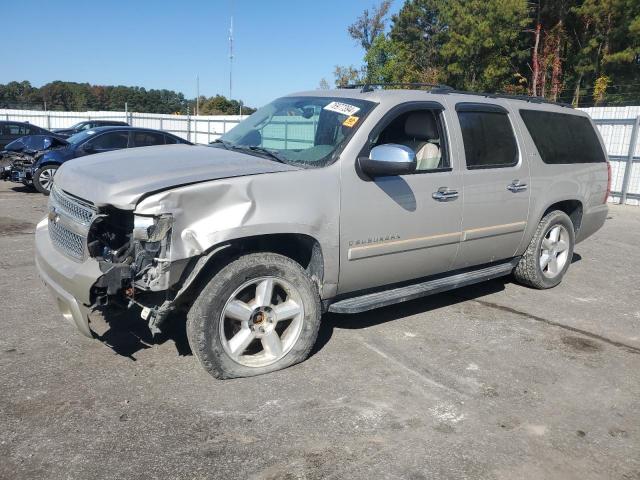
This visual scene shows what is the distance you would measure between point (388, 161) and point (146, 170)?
5.30 feet

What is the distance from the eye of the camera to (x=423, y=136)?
470 cm

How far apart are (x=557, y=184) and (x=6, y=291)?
Answer: 5495mm

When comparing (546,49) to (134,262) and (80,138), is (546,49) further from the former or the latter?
(134,262)

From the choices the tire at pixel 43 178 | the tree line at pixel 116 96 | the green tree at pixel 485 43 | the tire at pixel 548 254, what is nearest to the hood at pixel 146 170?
the tire at pixel 548 254

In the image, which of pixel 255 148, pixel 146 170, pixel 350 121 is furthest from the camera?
pixel 255 148

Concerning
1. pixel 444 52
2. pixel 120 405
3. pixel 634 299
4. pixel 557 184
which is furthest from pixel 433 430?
pixel 444 52

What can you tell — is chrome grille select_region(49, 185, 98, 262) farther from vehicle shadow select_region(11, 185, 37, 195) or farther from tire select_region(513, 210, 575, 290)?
vehicle shadow select_region(11, 185, 37, 195)

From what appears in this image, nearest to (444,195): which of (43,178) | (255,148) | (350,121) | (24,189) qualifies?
(350,121)

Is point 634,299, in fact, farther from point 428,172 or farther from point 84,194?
point 84,194

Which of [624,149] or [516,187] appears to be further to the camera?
[624,149]

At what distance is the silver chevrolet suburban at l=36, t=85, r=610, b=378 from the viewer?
329 centimetres

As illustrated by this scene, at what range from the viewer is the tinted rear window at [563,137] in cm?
553

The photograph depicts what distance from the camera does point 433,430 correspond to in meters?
3.15

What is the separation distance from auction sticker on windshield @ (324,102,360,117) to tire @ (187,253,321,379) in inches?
51.8
